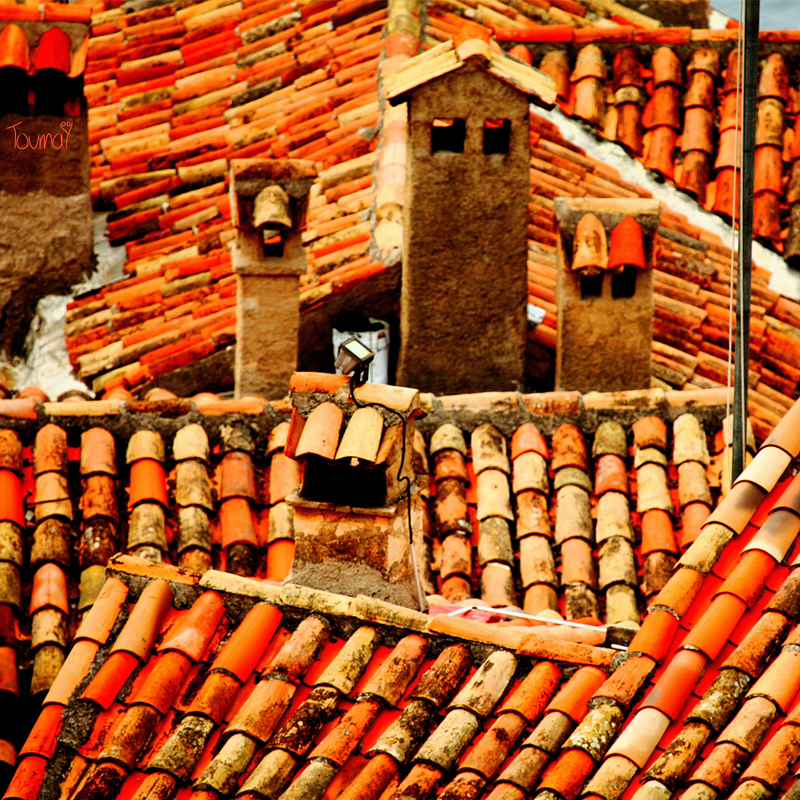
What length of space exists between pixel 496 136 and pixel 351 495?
3346mm

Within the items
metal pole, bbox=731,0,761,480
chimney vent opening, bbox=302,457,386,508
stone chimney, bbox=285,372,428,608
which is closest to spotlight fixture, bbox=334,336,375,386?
stone chimney, bbox=285,372,428,608

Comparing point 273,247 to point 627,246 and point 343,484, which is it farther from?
point 343,484

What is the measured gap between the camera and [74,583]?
967 cm

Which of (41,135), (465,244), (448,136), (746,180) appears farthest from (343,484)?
(41,135)

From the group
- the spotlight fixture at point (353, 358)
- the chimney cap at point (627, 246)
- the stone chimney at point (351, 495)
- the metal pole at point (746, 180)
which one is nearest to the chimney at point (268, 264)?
the chimney cap at point (627, 246)

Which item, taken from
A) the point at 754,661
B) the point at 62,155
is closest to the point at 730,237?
the point at 62,155

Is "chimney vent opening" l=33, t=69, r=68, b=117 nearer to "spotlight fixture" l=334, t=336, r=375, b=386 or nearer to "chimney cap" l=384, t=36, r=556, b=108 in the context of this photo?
"chimney cap" l=384, t=36, r=556, b=108

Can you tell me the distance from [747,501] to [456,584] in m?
2.30

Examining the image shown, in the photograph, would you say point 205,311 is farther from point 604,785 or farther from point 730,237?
point 604,785

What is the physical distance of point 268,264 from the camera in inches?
431

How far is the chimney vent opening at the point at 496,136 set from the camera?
10680 millimetres

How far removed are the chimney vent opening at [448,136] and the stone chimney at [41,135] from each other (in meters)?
3.51

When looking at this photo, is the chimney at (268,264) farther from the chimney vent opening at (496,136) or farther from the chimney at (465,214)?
the chimney vent opening at (496,136)

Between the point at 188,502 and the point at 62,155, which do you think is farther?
the point at 62,155
